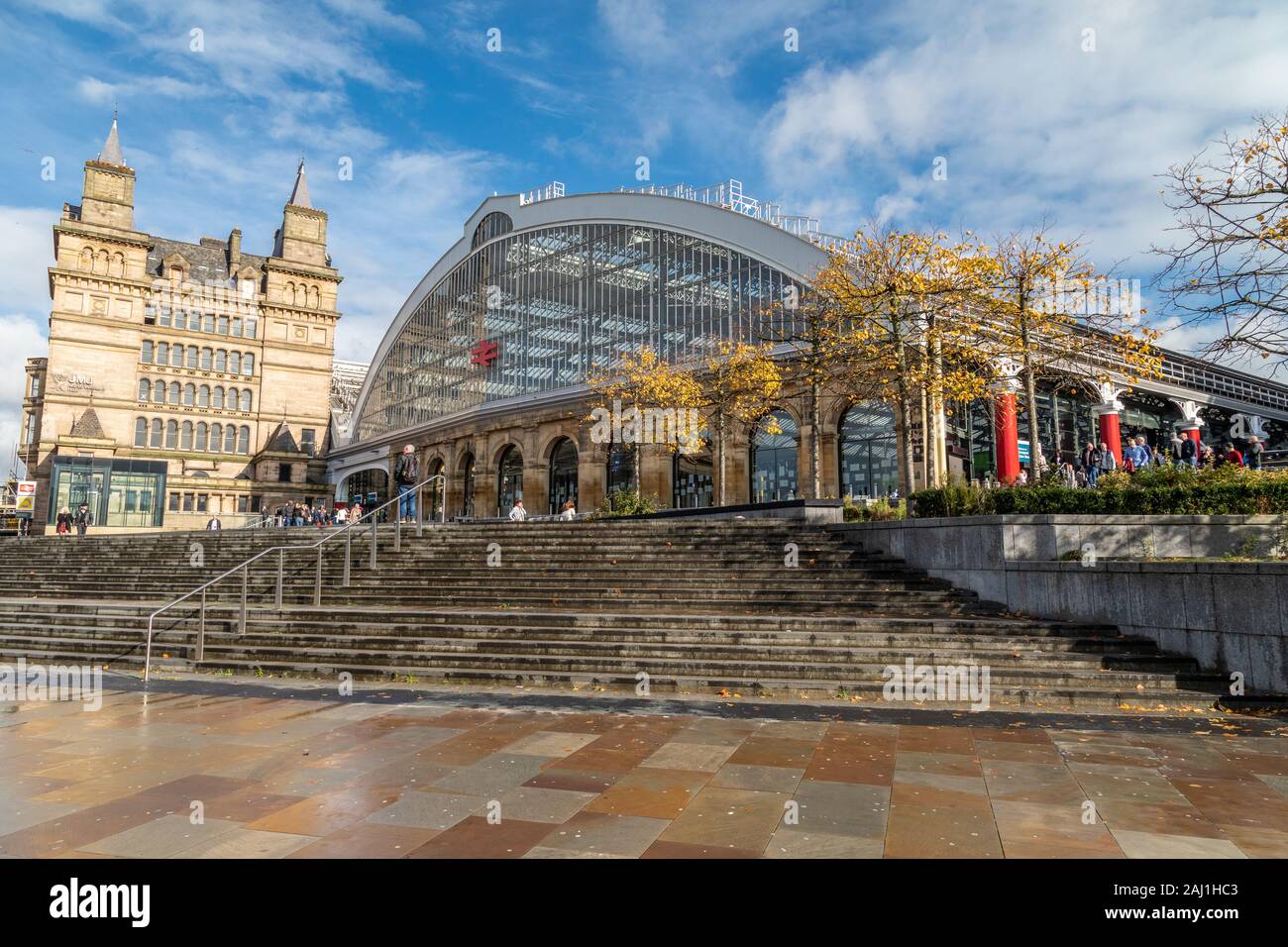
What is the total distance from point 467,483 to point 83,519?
20568 mm

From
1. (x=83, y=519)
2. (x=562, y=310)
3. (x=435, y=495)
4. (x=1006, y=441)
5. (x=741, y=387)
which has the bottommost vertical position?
(x=83, y=519)

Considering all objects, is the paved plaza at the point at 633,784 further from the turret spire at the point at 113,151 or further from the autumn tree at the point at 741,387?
the turret spire at the point at 113,151

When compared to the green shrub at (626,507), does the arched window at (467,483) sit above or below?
above

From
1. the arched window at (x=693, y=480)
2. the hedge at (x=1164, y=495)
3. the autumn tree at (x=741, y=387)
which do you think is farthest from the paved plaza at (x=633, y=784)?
the arched window at (x=693, y=480)

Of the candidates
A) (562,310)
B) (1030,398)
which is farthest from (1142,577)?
(562,310)

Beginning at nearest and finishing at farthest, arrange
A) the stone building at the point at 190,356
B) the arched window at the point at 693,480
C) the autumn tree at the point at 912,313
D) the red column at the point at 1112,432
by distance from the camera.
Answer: the autumn tree at the point at 912,313
the red column at the point at 1112,432
the arched window at the point at 693,480
the stone building at the point at 190,356

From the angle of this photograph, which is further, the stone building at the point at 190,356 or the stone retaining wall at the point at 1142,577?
the stone building at the point at 190,356

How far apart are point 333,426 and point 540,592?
60.9m

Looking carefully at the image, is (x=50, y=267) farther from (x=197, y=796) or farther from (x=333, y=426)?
(x=197, y=796)

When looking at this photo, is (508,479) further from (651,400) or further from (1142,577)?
(1142,577)

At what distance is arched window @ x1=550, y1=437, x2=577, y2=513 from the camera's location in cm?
4091

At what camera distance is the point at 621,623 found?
40.6ft

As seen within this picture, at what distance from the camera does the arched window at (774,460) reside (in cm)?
3228

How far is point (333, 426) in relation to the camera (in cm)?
6975
